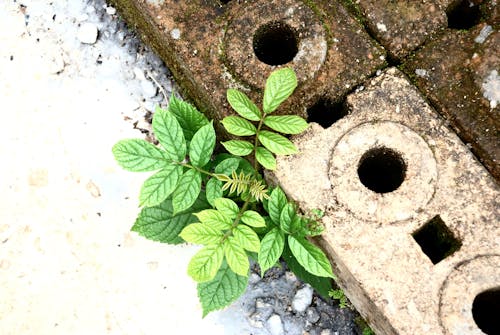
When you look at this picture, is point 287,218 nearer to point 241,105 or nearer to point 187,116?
point 241,105

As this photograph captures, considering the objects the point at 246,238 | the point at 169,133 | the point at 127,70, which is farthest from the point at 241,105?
the point at 127,70

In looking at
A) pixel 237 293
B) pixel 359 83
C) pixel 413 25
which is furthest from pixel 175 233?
pixel 413 25

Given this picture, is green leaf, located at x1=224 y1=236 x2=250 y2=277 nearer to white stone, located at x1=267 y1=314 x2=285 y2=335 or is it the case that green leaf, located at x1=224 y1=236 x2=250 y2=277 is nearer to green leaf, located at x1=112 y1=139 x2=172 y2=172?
green leaf, located at x1=112 y1=139 x2=172 y2=172

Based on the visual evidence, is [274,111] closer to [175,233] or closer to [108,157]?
[175,233]

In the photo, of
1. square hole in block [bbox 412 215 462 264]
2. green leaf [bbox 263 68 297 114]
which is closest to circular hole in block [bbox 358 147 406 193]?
square hole in block [bbox 412 215 462 264]

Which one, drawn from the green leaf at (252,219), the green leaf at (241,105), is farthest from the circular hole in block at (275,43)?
the green leaf at (252,219)

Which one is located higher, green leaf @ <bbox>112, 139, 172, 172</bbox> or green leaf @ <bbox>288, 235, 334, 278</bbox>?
green leaf @ <bbox>112, 139, 172, 172</bbox>

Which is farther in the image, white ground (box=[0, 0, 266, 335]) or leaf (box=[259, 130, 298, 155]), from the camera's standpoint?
white ground (box=[0, 0, 266, 335])
